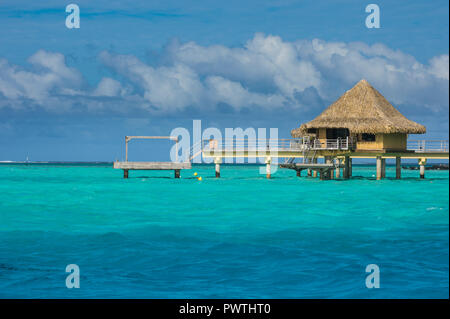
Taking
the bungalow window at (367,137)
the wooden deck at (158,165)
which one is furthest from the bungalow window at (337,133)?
the wooden deck at (158,165)

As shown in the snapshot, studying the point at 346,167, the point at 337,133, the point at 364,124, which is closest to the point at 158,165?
the point at 337,133

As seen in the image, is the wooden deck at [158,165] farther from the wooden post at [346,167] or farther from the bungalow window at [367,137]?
the bungalow window at [367,137]

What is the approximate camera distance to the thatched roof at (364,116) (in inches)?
1537

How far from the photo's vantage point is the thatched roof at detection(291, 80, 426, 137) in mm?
39031

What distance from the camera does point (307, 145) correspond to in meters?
39.7

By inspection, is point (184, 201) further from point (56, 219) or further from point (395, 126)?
point (395, 126)

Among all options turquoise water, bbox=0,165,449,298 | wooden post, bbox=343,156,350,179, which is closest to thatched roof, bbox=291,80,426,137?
wooden post, bbox=343,156,350,179

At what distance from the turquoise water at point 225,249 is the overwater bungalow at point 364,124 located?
544 inches

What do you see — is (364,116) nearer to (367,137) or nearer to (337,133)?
(367,137)

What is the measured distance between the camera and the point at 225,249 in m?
13.9

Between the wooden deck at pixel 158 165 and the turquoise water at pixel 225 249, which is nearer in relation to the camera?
the turquoise water at pixel 225 249

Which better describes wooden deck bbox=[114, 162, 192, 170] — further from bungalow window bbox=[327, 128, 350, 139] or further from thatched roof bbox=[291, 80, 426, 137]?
bungalow window bbox=[327, 128, 350, 139]
